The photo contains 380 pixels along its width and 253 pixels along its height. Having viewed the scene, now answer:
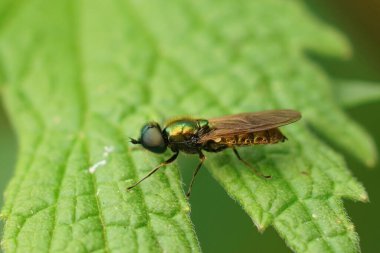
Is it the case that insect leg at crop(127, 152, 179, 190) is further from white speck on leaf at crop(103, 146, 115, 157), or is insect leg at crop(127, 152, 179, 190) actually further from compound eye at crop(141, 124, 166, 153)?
white speck on leaf at crop(103, 146, 115, 157)

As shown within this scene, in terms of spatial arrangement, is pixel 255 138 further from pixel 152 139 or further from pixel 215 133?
pixel 152 139

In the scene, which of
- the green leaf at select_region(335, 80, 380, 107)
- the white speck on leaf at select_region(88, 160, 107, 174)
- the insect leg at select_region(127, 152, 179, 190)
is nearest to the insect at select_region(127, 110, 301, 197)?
the insect leg at select_region(127, 152, 179, 190)

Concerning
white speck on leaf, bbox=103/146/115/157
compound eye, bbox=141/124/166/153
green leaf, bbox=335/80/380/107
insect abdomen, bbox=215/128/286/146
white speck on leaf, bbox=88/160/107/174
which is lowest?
white speck on leaf, bbox=88/160/107/174

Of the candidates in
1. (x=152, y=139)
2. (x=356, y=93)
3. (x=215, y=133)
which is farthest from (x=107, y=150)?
(x=356, y=93)

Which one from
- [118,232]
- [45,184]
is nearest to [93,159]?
[45,184]

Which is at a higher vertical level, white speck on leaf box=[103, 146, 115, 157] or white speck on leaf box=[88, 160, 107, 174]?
white speck on leaf box=[103, 146, 115, 157]

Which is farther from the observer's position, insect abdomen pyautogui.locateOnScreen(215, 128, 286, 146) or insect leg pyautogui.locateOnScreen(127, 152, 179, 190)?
insect abdomen pyautogui.locateOnScreen(215, 128, 286, 146)

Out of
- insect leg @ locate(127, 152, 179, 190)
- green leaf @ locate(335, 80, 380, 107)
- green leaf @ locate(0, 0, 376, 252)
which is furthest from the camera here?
green leaf @ locate(335, 80, 380, 107)
